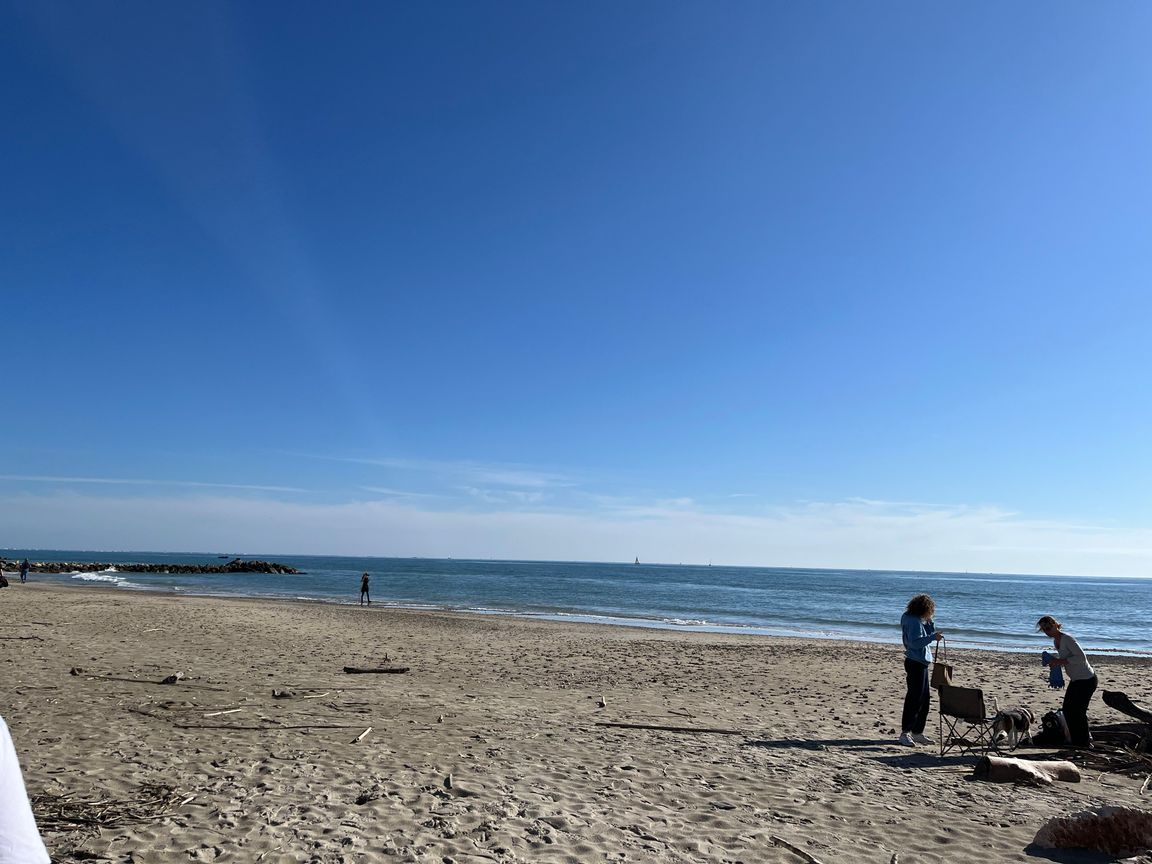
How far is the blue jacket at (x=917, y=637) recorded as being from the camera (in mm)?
9289

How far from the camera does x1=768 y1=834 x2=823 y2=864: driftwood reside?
5.26m

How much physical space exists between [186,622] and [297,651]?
9145 mm

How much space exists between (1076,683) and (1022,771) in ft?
7.10

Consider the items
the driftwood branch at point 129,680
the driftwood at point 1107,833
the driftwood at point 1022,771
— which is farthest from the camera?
the driftwood branch at point 129,680

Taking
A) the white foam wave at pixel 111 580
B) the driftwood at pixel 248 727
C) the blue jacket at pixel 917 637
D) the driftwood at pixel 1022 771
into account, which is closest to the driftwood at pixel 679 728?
the blue jacket at pixel 917 637

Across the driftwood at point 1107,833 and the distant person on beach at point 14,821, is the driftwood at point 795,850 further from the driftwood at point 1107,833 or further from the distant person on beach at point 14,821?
the distant person on beach at point 14,821

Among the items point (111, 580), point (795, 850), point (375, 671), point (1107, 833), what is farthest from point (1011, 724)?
point (111, 580)

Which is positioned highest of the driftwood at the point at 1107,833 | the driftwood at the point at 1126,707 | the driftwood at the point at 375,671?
the driftwood at the point at 1126,707

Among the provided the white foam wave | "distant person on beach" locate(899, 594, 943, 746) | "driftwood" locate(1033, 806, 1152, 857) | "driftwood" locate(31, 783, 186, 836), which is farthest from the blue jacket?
the white foam wave

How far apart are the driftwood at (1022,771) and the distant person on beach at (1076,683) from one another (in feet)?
4.78

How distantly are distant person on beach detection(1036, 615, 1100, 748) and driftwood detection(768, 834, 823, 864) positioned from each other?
5230 mm

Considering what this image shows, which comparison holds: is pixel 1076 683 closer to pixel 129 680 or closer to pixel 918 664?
pixel 918 664

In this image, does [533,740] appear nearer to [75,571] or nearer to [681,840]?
[681,840]

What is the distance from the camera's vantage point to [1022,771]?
7.50m
